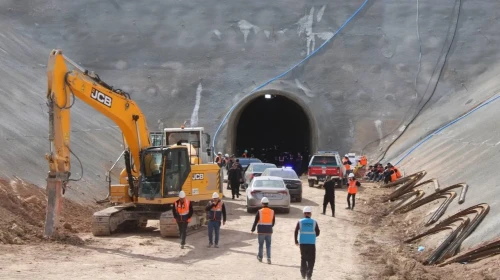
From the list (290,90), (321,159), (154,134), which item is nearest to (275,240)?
(154,134)

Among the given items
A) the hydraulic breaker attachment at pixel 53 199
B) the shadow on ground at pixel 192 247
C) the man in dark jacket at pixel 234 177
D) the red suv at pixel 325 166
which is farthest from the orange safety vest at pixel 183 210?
the red suv at pixel 325 166

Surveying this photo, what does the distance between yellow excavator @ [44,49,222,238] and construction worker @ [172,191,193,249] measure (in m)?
1.01

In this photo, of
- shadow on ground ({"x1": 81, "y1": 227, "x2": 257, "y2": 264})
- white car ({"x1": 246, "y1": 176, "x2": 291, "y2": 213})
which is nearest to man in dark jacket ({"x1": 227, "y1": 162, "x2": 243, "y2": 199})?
white car ({"x1": 246, "y1": 176, "x2": 291, "y2": 213})

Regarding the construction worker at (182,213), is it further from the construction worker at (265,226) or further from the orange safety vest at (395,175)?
the orange safety vest at (395,175)

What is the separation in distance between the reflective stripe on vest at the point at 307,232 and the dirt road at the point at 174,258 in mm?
1057

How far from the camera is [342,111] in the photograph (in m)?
40.6

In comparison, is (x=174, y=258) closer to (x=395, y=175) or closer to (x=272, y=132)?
(x=395, y=175)

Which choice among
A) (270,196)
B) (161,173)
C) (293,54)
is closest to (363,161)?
(293,54)

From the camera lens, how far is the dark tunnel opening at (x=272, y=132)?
5425cm

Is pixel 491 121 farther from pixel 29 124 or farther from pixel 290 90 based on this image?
pixel 29 124

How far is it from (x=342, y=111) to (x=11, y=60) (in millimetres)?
19284

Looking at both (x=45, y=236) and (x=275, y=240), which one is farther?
(x=275, y=240)

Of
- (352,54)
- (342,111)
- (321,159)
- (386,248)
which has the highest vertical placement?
(352,54)

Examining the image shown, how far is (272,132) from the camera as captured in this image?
198ft
